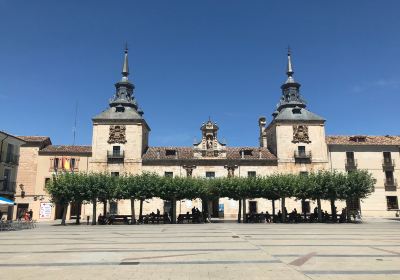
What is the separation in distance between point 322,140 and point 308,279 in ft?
132

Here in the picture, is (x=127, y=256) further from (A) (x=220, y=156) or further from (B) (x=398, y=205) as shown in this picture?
(B) (x=398, y=205)

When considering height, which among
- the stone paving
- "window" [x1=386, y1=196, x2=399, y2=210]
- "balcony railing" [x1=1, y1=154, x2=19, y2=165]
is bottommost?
the stone paving

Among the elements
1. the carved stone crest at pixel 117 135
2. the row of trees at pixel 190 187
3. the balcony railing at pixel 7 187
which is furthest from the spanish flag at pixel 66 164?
the row of trees at pixel 190 187

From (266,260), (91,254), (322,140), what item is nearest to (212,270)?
(266,260)

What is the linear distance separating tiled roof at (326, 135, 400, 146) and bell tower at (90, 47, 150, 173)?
23.5 metres

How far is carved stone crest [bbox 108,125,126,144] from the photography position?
4609cm

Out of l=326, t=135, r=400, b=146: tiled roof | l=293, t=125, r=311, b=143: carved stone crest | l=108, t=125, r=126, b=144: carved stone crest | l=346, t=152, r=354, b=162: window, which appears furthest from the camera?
l=293, t=125, r=311, b=143: carved stone crest

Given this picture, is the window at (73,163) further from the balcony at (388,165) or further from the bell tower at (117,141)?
the balcony at (388,165)

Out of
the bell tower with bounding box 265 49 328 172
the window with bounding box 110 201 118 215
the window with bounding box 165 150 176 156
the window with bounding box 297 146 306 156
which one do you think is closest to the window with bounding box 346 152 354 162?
the bell tower with bounding box 265 49 328 172

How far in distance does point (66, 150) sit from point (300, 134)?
28834mm

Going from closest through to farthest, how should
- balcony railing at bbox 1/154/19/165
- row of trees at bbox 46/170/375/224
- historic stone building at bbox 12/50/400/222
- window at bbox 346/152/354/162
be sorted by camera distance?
row of trees at bbox 46/170/375/224
balcony railing at bbox 1/154/19/165
historic stone building at bbox 12/50/400/222
window at bbox 346/152/354/162

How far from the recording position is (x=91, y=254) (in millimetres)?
12562

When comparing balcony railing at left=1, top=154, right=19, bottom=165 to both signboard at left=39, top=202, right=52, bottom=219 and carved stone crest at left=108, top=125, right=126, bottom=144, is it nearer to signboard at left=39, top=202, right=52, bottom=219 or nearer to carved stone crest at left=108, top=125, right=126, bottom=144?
signboard at left=39, top=202, right=52, bottom=219

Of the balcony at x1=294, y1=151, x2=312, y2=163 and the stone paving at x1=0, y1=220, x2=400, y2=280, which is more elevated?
the balcony at x1=294, y1=151, x2=312, y2=163
